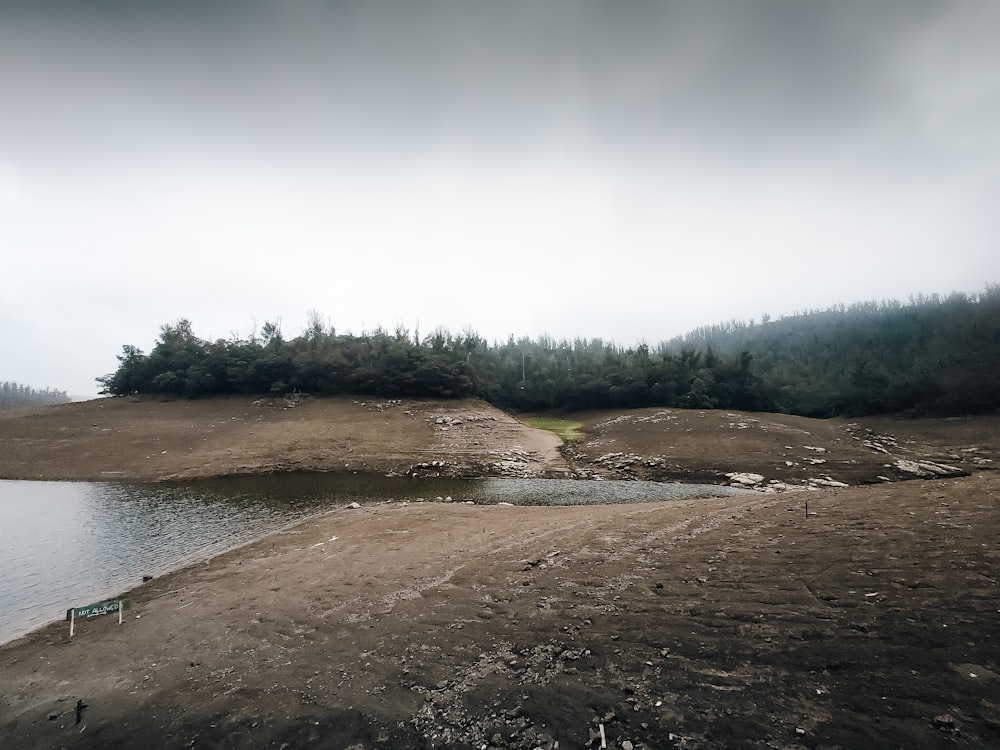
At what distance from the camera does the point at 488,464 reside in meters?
26.5

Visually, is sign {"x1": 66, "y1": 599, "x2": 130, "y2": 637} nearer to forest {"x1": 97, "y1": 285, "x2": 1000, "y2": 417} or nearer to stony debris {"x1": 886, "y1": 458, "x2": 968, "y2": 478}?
stony debris {"x1": 886, "y1": 458, "x2": 968, "y2": 478}

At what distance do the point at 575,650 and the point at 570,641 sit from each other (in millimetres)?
246

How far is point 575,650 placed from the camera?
5641mm

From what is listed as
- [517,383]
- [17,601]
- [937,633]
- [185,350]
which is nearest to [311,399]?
[185,350]

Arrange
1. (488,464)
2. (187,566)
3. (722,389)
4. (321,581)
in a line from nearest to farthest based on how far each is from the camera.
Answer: (321,581)
(187,566)
(488,464)
(722,389)

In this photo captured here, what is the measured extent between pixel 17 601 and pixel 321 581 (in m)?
6.85

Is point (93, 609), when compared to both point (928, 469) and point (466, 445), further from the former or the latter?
point (928, 469)

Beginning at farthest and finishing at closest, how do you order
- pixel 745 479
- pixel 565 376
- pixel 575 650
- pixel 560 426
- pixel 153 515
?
pixel 565 376, pixel 560 426, pixel 745 479, pixel 153 515, pixel 575 650

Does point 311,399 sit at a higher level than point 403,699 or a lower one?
higher

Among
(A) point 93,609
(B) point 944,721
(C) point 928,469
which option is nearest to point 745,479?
(C) point 928,469

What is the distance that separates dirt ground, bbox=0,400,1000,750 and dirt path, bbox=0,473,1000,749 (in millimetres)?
31

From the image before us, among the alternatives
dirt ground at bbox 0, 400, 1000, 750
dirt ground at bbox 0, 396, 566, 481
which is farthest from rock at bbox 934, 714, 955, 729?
dirt ground at bbox 0, 396, 566, 481

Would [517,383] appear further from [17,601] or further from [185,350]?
[17,601]

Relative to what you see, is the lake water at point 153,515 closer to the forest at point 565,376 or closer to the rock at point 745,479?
the rock at point 745,479
